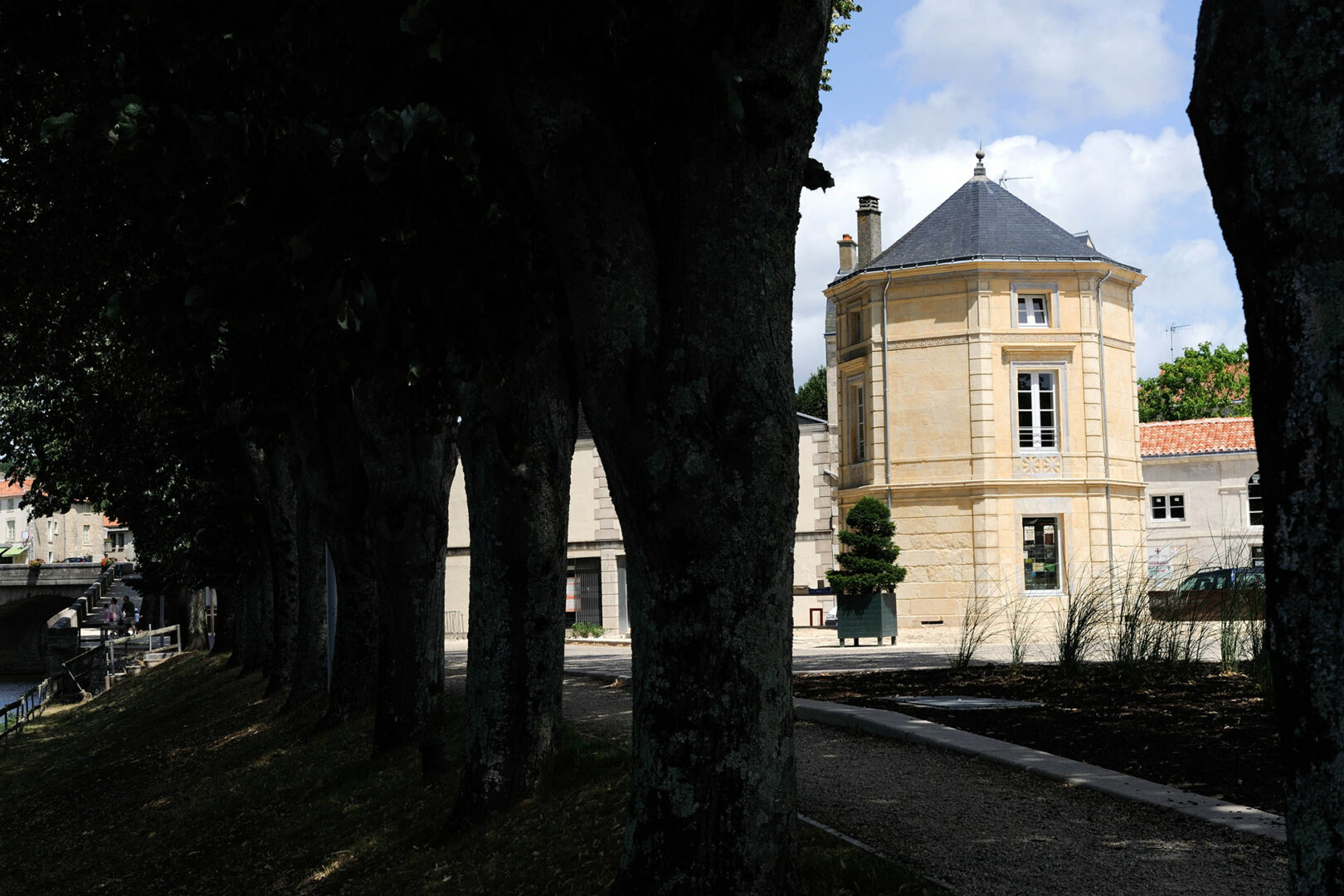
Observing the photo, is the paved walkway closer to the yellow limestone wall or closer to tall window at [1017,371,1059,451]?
the yellow limestone wall

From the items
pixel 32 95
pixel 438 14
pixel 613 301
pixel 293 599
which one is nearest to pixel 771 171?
pixel 613 301

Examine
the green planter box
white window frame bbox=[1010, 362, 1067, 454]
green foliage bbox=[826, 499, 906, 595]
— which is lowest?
the green planter box

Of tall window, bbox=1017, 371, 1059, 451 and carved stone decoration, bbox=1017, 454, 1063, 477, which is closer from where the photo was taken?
carved stone decoration, bbox=1017, 454, 1063, 477

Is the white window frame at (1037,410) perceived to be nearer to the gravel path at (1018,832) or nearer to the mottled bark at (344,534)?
the mottled bark at (344,534)

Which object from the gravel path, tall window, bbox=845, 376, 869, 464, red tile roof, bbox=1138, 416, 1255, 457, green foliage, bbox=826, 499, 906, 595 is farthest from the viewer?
red tile roof, bbox=1138, 416, 1255, 457

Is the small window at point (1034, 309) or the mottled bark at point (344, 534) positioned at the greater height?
the small window at point (1034, 309)

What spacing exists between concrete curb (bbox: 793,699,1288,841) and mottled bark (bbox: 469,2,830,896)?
1.89m

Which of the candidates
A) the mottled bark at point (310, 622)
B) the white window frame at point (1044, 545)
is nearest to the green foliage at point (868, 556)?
the white window frame at point (1044, 545)

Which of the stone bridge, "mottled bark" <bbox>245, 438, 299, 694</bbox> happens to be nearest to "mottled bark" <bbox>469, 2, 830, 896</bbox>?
"mottled bark" <bbox>245, 438, 299, 694</bbox>

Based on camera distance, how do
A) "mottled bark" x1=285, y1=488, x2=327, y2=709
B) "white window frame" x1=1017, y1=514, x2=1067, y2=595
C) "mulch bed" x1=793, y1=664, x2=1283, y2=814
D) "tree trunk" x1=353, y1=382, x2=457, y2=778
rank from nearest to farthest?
"mulch bed" x1=793, y1=664, x2=1283, y2=814 < "tree trunk" x1=353, y1=382, x2=457, y2=778 < "mottled bark" x1=285, y1=488, x2=327, y2=709 < "white window frame" x1=1017, y1=514, x2=1067, y2=595

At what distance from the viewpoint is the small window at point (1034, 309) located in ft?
106

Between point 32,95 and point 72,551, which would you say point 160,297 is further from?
point 72,551

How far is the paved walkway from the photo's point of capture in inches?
212

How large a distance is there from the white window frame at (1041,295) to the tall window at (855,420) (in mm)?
4396
